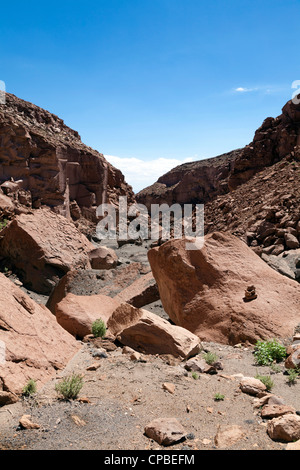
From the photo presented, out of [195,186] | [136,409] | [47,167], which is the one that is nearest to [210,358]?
[136,409]

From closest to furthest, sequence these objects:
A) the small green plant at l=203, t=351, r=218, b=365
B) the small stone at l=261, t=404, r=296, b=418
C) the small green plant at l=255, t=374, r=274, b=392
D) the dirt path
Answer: the dirt path, the small stone at l=261, t=404, r=296, b=418, the small green plant at l=255, t=374, r=274, b=392, the small green plant at l=203, t=351, r=218, b=365

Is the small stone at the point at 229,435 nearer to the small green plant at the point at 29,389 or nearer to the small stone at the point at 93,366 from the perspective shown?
the small green plant at the point at 29,389

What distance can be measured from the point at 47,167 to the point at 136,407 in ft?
59.6

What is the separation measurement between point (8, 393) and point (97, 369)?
1.26 meters

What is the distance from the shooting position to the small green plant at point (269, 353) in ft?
14.7

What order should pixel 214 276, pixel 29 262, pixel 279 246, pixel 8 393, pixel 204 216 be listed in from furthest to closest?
pixel 204 216
pixel 279 246
pixel 29 262
pixel 214 276
pixel 8 393

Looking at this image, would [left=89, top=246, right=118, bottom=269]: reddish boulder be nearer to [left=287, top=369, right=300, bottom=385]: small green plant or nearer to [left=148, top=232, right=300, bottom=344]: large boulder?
[left=148, top=232, right=300, bottom=344]: large boulder

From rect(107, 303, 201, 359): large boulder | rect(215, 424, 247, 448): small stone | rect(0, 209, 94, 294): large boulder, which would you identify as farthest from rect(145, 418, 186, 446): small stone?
rect(0, 209, 94, 294): large boulder

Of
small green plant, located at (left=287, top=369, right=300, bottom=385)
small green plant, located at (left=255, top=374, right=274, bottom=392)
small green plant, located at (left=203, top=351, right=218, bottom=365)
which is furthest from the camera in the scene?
small green plant, located at (left=203, top=351, right=218, bottom=365)

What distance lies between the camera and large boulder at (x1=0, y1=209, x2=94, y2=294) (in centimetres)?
985

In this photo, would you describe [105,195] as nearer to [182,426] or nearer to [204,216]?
[204,216]

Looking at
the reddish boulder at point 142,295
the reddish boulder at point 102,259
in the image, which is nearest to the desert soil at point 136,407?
the reddish boulder at point 142,295

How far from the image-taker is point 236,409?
3154 millimetres

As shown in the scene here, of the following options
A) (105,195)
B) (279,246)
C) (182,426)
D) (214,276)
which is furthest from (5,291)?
(105,195)
